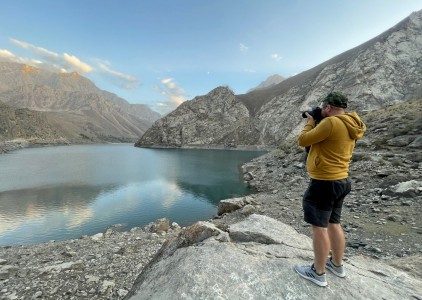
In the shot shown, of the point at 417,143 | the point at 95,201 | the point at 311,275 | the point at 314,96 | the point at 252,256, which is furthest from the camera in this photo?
the point at 314,96

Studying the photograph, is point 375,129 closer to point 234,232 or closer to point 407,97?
point 234,232

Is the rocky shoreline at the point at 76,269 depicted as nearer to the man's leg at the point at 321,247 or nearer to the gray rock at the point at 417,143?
the man's leg at the point at 321,247

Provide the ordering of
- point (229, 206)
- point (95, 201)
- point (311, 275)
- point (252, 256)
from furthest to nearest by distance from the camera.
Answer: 1. point (95, 201)
2. point (229, 206)
3. point (252, 256)
4. point (311, 275)

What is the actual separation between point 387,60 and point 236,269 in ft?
476

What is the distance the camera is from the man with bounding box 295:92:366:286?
5.38 m

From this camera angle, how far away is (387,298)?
17.5ft

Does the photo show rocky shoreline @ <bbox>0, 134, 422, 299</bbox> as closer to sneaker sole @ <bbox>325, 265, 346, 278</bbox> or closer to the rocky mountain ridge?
the rocky mountain ridge

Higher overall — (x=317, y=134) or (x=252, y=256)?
(x=317, y=134)

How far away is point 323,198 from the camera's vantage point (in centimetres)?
550

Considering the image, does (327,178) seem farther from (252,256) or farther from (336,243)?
(252,256)

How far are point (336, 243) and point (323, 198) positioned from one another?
1062 millimetres

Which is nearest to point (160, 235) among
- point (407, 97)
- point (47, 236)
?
point (47, 236)

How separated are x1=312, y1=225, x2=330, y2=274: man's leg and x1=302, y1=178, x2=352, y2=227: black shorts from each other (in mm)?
141

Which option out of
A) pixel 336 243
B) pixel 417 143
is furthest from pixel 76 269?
pixel 417 143
